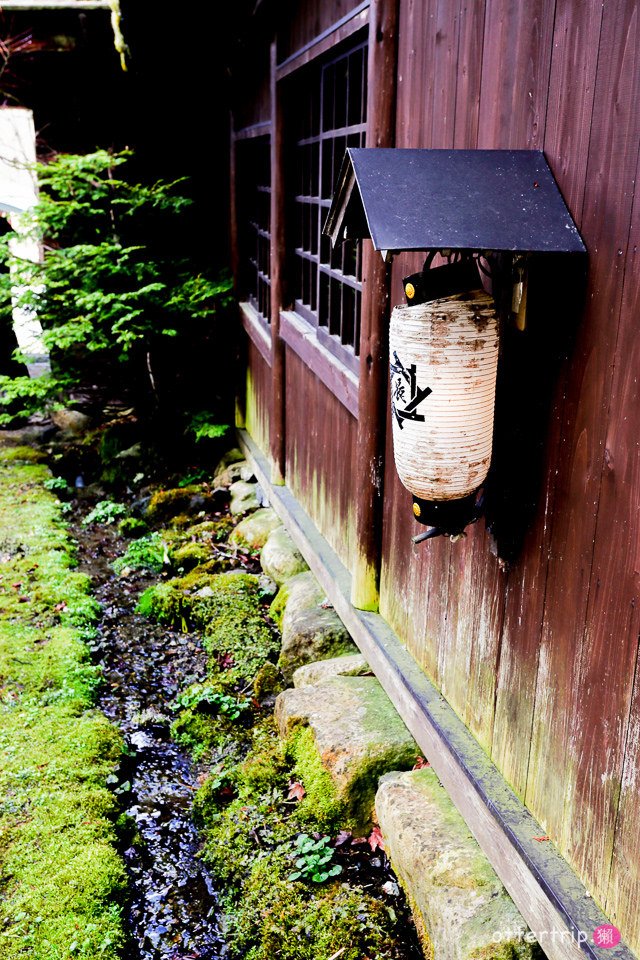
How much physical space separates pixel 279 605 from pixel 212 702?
107cm

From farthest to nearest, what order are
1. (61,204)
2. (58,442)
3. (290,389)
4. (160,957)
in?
(58,442)
(61,204)
(290,389)
(160,957)

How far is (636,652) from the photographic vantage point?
2.41 metres

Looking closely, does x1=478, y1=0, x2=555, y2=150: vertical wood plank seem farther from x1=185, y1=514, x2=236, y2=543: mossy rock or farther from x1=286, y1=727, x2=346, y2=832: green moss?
x1=185, y1=514, x2=236, y2=543: mossy rock

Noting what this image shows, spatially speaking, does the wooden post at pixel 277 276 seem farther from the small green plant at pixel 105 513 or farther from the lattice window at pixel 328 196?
the small green plant at pixel 105 513

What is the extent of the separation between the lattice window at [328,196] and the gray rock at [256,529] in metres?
1.86

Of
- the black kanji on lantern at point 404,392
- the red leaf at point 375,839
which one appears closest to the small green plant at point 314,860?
the red leaf at point 375,839

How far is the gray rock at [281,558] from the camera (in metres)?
6.59

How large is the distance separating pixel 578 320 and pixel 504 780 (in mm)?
1803

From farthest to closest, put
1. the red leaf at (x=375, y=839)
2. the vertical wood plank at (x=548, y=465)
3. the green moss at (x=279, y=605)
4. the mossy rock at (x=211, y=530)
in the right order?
the mossy rock at (x=211, y=530)
the green moss at (x=279, y=605)
the red leaf at (x=375, y=839)
the vertical wood plank at (x=548, y=465)

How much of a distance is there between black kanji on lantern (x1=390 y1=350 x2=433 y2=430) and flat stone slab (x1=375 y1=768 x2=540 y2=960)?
5.66 feet

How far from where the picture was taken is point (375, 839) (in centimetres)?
396

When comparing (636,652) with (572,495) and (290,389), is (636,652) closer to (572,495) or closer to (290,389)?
(572,495)

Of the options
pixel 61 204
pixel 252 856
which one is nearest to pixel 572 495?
pixel 252 856

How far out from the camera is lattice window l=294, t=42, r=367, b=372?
5.20 meters
